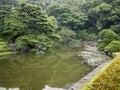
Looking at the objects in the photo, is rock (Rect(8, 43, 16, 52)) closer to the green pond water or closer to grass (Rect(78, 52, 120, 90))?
the green pond water

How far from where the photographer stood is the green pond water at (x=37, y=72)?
1532 cm

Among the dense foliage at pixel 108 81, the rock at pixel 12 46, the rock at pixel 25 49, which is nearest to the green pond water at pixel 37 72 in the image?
the rock at pixel 25 49

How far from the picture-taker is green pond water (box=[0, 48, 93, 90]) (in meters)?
15.3

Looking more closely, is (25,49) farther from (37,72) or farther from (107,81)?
(107,81)

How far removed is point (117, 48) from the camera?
25.3 m

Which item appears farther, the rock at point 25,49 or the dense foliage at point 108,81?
the rock at point 25,49

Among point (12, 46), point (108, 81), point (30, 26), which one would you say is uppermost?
point (108, 81)

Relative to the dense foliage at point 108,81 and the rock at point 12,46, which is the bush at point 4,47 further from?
the dense foliage at point 108,81

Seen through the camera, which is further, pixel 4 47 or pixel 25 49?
pixel 25 49

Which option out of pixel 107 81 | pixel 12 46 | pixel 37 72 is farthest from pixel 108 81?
pixel 12 46

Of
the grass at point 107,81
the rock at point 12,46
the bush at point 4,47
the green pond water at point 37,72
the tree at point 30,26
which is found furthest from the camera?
the tree at point 30,26

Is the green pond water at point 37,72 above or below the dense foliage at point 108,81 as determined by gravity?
below

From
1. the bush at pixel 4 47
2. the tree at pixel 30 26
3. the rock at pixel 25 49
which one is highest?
the tree at pixel 30 26

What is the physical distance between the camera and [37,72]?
18.3 meters
